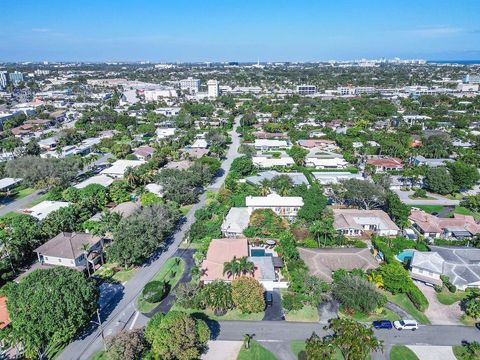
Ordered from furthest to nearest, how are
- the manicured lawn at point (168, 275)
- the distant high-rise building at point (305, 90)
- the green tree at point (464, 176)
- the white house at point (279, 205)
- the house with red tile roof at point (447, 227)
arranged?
1. the distant high-rise building at point (305, 90)
2. the green tree at point (464, 176)
3. the white house at point (279, 205)
4. the house with red tile roof at point (447, 227)
5. the manicured lawn at point (168, 275)

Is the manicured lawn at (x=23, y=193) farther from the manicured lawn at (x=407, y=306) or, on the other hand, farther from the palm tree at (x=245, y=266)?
the manicured lawn at (x=407, y=306)

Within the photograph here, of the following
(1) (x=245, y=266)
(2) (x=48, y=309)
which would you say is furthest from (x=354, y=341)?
(2) (x=48, y=309)

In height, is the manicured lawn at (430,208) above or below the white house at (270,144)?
below

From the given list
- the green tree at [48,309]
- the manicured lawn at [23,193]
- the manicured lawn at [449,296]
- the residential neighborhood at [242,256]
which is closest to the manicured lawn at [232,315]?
the residential neighborhood at [242,256]

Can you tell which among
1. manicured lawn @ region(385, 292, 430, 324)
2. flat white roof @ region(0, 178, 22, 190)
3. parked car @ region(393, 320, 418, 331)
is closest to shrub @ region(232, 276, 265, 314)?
parked car @ region(393, 320, 418, 331)

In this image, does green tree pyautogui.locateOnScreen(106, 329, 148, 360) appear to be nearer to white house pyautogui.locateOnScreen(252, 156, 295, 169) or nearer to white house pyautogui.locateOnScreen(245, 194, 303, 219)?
white house pyautogui.locateOnScreen(245, 194, 303, 219)

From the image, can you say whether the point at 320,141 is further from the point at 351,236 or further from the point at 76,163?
the point at 76,163
